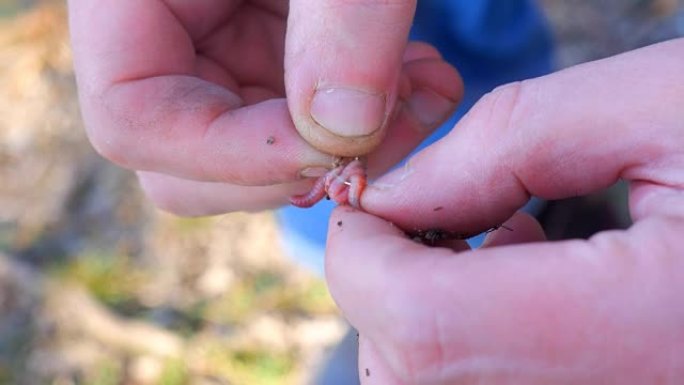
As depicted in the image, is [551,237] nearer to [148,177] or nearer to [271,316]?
[271,316]

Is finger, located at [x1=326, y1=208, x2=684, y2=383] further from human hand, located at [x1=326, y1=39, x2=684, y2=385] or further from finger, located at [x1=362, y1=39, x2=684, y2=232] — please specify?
finger, located at [x1=362, y1=39, x2=684, y2=232]

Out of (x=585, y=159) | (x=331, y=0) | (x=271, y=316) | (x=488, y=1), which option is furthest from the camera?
(x=271, y=316)

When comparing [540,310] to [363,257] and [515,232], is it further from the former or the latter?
[515,232]

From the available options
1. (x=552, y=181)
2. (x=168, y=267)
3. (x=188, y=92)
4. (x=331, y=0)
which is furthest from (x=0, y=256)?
(x=552, y=181)

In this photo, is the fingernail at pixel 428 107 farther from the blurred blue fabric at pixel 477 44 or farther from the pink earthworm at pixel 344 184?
the blurred blue fabric at pixel 477 44

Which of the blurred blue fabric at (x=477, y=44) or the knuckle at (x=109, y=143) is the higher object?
the blurred blue fabric at (x=477, y=44)

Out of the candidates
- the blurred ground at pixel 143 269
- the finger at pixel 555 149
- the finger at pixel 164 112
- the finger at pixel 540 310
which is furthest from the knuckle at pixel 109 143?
the blurred ground at pixel 143 269
